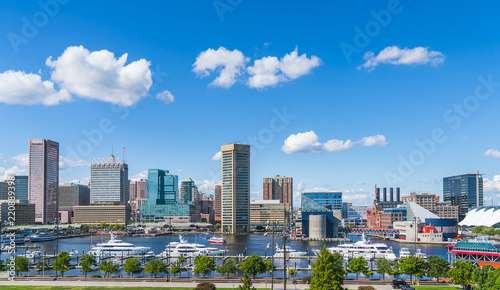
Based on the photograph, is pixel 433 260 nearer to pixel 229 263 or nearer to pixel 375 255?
pixel 229 263

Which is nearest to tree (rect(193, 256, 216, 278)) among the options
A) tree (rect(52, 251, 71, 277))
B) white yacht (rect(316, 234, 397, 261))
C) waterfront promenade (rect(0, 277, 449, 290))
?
waterfront promenade (rect(0, 277, 449, 290))

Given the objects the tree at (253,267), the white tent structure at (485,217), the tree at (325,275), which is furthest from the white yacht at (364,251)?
the tree at (325,275)

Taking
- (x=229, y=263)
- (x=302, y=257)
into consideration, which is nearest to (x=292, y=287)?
(x=229, y=263)

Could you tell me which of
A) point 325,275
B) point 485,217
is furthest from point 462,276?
point 485,217

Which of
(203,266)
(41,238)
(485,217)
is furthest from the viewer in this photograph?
(41,238)

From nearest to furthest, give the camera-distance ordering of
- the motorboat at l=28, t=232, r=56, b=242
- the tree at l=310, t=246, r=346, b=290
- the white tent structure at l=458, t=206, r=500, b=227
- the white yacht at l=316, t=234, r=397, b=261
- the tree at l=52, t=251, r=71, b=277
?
the tree at l=310, t=246, r=346, b=290 < the tree at l=52, t=251, r=71, b=277 < the white tent structure at l=458, t=206, r=500, b=227 < the white yacht at l=316, t=234, r=397, b=261 < the motorboat at l=28, t=232, r=56, b=242

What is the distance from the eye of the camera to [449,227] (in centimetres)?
16500

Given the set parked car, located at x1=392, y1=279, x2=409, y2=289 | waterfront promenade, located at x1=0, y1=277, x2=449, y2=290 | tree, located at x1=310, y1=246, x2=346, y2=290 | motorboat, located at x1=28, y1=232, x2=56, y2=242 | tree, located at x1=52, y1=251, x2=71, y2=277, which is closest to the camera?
tree, located at x1=310, y1=246, x2=346, y2=290

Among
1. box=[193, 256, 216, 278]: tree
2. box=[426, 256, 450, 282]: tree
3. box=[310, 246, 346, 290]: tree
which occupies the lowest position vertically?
box=[193, 256, 216, 278]: tree

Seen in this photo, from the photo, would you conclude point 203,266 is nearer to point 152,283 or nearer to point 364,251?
point 152,283

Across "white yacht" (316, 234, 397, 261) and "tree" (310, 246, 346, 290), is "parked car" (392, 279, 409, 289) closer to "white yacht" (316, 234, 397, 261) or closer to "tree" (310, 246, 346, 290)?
"tree" (310, 246, 346, 290)

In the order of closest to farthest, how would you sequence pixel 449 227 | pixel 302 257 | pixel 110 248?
pixel 302 257, pixel 110 248, pixel 449 227

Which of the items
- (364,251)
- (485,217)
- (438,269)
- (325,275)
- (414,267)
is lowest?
(364,251)

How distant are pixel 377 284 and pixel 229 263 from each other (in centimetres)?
2238
